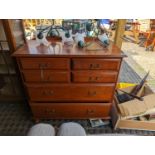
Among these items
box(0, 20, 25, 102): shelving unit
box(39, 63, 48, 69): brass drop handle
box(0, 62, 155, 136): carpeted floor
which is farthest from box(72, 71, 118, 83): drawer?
box(0, 20, 25, 102): shelving unit

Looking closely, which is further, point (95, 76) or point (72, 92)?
point (72, 92)

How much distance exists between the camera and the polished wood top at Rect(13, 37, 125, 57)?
3.76ft

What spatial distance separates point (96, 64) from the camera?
1.20 m

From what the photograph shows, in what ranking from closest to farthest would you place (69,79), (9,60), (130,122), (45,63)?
(45,63), (69,79), (130,122), (9,60)

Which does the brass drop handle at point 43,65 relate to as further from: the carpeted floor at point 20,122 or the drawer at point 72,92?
the carpeted floor at point 20,122

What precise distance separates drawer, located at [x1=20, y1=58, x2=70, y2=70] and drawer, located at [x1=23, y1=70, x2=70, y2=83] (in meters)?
0.05

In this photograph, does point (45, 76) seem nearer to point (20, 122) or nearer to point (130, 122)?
point (20, 122)

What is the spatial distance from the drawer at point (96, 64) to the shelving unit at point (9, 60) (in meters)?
0.67

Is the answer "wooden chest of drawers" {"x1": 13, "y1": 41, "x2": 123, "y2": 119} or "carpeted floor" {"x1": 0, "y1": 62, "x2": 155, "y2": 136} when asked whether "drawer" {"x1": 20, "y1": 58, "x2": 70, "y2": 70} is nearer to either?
"wooden chest of drawers" {"x1": 13, "y1": 41, "x2": 123, "y2": 119}

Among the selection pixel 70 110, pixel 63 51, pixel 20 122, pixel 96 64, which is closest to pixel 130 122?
pixel 70 110

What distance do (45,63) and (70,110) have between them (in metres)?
0.61
